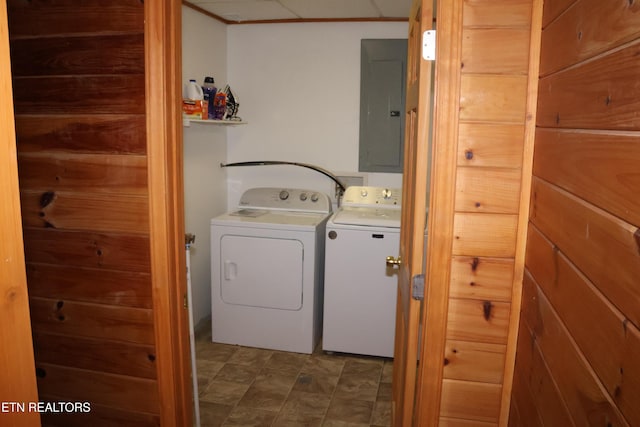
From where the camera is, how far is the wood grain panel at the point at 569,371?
0.87 m

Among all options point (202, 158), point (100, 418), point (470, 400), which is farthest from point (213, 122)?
point (470, 400)

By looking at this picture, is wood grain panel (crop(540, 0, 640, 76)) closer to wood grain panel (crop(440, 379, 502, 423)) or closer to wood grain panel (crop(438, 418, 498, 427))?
wood grain panel (crop(440, 379, 502, 423))

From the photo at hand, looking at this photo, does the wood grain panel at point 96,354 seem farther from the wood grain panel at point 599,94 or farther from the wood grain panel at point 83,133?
A: the wood grain panel at point 599,94

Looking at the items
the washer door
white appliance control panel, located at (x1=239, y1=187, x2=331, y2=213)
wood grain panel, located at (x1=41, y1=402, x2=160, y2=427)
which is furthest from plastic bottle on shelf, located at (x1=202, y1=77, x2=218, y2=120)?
wood grain panel, located at (x1=41, y1=402, x2=160, y2=427)

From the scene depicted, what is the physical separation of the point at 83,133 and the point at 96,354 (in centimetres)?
79

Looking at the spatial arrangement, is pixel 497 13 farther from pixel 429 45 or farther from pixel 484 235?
pixel 484 235

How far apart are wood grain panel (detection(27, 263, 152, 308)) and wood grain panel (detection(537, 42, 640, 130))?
1362mm

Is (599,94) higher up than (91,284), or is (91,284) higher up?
(599,94)

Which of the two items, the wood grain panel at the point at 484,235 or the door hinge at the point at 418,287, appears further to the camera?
→ the door hinge at the point at 418,287

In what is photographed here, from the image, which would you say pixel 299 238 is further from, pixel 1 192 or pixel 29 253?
pixel 1 192

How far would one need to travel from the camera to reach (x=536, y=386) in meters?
1.26

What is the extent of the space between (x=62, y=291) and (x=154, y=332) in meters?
0.38

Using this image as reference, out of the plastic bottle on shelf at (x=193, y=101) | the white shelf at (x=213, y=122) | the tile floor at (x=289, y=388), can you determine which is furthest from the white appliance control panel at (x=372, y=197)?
the plastic bottle on shelf at (x=193, y=101)

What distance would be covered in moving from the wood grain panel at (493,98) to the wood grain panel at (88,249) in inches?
43.7
